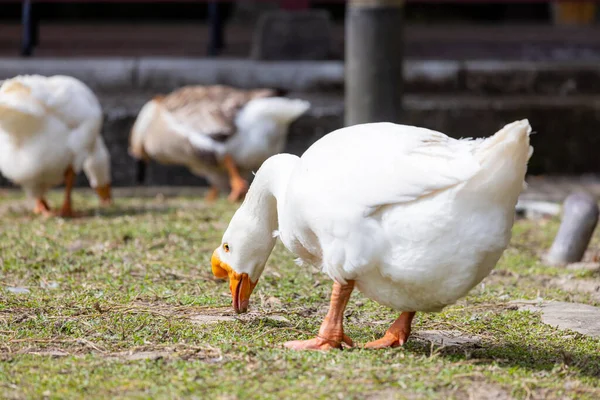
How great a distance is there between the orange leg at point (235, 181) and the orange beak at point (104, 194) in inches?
38.3

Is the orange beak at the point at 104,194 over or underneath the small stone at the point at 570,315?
underneath

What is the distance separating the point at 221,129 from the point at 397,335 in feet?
14.6

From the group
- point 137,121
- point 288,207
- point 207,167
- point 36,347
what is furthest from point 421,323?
point 137,121

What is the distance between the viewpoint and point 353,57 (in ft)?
23.1

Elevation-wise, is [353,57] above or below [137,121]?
above

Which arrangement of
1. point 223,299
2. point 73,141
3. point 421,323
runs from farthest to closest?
1. point 73,141
2. point 223,299
3. point 421,323

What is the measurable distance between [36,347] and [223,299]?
3.45 ft

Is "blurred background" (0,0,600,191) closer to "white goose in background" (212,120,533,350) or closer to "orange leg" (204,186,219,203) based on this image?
"orange leg" (204,186,219,203)

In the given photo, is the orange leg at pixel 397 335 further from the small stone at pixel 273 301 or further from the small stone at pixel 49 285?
the small stone at pixel 49 285

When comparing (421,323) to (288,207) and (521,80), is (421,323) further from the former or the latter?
(521,80)

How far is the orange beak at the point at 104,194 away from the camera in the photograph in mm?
7512

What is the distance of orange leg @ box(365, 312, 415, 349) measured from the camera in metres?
3.51

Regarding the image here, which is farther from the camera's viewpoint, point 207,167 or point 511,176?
point 207,167

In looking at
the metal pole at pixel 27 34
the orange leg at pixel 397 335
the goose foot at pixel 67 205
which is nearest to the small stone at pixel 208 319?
the orange leg at pixel 397 335
